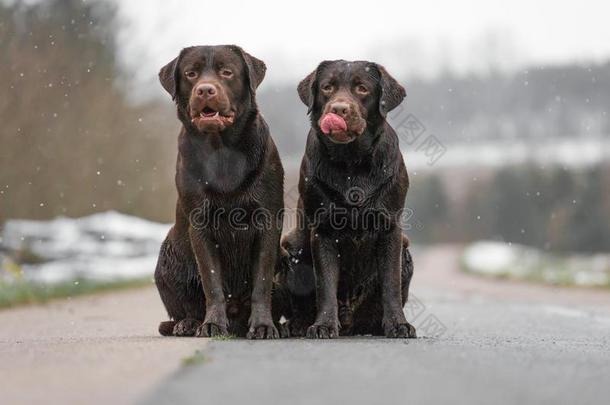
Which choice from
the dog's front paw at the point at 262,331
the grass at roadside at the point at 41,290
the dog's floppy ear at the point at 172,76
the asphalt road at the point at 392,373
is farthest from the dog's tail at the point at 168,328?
the grass at roadside at the point at 41,290

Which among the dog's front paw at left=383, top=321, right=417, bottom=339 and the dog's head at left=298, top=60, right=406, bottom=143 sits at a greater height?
the dog's head at left=298, top=60, right=406, bottom=143

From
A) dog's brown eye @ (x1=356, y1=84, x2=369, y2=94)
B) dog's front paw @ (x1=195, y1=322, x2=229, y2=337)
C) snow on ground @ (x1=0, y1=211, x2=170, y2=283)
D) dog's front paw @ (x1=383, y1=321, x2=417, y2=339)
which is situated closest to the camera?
dog's front paw @ (x1=195, y1=322, x2=229, y2=337)

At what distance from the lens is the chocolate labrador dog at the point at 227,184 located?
6.25 metres

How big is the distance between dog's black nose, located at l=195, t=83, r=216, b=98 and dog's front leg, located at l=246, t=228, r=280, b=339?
90 centimetres

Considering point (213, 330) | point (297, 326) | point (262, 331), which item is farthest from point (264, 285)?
point (297, 326)

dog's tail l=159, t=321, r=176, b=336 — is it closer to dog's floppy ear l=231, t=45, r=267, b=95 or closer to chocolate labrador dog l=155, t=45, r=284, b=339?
chocolate labrador dog l=155, t=45, r=284, b=339

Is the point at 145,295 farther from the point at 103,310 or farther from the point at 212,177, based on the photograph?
the point at 212,177

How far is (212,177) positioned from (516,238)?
1787 inches

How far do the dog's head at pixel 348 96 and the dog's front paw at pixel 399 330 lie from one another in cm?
118

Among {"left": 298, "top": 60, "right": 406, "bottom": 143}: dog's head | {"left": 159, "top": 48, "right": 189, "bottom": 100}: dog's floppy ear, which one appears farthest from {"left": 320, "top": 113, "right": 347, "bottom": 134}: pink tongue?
{"left": 159, "top": 48, "right": 189, "bottom": 100}: dog's floppy ear

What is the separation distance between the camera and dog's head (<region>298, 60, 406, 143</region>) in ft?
20.8

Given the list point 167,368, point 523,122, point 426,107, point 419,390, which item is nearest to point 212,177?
point 167,368

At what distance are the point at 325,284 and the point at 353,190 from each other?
0.61m

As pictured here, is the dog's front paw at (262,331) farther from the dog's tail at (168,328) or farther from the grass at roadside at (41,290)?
the grass at roadside at (41,290)
